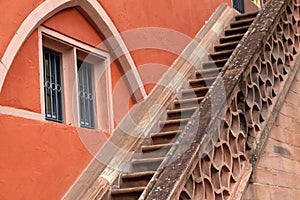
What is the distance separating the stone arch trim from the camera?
19.6 ft

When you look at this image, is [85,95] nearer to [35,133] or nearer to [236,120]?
[35,133]

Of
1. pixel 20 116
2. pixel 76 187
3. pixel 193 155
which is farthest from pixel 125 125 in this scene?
pixel 193 155

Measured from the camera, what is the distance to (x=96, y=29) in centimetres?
738

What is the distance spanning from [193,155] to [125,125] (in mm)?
2255

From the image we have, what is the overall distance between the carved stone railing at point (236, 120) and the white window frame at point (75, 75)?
5.49 feet

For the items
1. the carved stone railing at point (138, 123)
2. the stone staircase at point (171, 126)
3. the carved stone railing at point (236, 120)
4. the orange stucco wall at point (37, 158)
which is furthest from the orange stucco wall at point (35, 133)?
the carved stone railing at point (236, 120)

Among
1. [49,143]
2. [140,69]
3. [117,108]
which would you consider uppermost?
[140,69]

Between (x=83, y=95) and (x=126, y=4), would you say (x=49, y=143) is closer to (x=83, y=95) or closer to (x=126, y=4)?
(x=83, y=95)

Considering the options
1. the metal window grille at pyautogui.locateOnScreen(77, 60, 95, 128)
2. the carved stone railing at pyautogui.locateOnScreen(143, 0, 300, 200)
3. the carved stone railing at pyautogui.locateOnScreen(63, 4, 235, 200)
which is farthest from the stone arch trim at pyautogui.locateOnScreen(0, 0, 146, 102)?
the carved stone railing at pyautogui.locateOnScreen(143, 0, 300, 200)

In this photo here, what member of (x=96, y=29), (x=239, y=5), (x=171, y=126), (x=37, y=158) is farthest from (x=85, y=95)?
(x=239, y=5)

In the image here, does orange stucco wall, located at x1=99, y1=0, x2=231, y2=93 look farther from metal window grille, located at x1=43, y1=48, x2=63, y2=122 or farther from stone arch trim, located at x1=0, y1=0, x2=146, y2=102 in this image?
metal window grille, located at x1=43, y1=48, x2=63, y2=122

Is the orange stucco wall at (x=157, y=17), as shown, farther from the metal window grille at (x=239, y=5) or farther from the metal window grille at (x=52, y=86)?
the metal window grille at (x=239, y=5)

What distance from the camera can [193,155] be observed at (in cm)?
504

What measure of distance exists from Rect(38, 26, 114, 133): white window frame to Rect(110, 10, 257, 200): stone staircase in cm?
71
